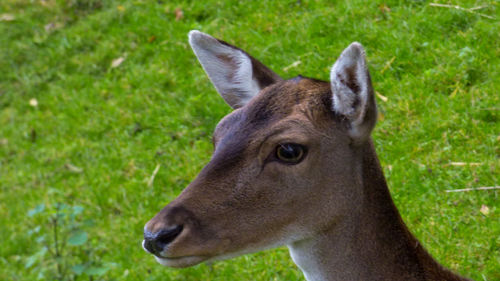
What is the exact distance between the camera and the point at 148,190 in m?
5.95

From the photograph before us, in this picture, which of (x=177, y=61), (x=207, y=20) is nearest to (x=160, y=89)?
(x=177, y=61)

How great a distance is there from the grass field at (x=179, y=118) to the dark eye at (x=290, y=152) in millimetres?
1673

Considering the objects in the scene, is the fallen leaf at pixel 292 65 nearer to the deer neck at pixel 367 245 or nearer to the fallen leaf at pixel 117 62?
the fallen leaf at pixel 117 62

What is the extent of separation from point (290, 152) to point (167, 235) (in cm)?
60

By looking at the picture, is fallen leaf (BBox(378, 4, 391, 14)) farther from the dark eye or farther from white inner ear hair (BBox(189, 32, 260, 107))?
the dark eye

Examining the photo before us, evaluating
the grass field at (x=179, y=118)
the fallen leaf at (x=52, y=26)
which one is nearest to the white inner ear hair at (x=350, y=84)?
the grass field at (x=179, y=118)

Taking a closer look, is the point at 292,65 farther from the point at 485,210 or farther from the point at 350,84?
the point at 350,84

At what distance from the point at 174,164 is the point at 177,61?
1438 mm

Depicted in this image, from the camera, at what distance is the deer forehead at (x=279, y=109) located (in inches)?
116

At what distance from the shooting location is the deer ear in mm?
2754

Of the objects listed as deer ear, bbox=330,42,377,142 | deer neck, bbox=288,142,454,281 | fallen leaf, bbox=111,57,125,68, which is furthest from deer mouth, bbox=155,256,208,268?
fallen leaf, bbox=111,57,125,68

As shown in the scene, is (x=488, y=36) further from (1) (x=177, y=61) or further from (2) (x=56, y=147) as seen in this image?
(2) (x=56, y=147)

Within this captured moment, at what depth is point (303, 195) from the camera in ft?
9.47

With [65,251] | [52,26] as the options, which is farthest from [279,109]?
[52,26]
